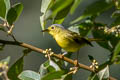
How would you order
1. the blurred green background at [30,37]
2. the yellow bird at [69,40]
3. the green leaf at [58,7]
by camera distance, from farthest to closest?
the blurred green background at [30,37] → the yellow bird at [69,40] → the green leaf at [58,7]

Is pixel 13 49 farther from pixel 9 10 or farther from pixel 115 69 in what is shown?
pixel 9 10

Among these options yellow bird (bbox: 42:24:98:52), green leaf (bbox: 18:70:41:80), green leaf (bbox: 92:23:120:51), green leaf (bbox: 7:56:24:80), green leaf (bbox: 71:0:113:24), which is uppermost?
green leaf (bbox: 71:0:113:24)

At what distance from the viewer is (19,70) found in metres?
1.13

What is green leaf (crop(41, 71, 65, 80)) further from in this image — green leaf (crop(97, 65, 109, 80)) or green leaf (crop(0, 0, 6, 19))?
green leaf (crop(0, 0, 6, 19))

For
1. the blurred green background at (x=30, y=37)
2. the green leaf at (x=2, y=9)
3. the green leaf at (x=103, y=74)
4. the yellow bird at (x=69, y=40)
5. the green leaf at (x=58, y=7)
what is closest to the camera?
the green leaf at (x=58, y=7)

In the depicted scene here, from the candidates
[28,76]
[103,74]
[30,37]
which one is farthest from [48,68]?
[30,37]

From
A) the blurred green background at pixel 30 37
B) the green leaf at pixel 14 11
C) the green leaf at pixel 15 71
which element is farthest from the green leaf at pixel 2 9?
the blurred green background at pixel 30 37

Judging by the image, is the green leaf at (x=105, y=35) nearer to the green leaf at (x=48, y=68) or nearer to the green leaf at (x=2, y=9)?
Result: the green leaf at (x=48, y=68)

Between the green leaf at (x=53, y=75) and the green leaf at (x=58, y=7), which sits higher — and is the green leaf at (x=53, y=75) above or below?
below

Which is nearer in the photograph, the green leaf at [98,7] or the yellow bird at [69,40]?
the green leaf at [98,7]

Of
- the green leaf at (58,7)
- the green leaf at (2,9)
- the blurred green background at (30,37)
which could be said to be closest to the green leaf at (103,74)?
the green leaf at (58,7)

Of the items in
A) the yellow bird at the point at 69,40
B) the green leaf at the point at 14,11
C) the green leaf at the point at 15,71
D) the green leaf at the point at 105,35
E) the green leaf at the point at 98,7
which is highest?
the green leaf at the point at 98,7

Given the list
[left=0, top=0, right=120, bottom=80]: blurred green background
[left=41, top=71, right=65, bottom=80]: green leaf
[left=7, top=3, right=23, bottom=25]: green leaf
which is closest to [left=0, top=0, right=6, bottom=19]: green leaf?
[left=7, top=3, right=23, bottom=25]: green leaf

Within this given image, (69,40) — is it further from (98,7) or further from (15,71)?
(98,7)
